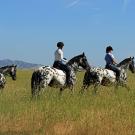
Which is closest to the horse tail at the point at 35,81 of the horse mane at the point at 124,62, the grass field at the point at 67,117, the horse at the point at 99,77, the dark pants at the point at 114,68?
the grass field at the point at 67,117

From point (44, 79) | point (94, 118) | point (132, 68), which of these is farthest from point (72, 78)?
point (94, 118)

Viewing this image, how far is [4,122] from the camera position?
1389 cm

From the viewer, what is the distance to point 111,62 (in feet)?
77.3

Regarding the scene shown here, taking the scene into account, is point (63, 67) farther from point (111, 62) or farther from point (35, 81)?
point (111, 62)

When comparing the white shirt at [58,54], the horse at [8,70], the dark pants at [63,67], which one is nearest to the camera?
the white shirt at [58,54]

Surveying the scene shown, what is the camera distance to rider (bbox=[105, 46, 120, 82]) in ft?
75.8

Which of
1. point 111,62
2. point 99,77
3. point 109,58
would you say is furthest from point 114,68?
point 99,77

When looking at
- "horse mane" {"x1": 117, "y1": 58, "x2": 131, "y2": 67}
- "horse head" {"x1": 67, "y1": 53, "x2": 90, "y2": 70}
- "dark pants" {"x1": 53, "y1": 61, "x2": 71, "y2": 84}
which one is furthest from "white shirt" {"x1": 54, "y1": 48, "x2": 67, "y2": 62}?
"horse mane" {"x1": 117, "y1": 58, "x2": 131, "y2": 67}

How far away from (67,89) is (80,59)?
1.86 meters

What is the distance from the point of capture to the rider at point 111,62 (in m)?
23.1

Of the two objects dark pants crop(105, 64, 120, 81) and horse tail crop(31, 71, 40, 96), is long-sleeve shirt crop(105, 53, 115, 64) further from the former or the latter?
horse tail crop(31, 71, 40, 96)

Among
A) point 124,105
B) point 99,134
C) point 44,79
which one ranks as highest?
point 44,79

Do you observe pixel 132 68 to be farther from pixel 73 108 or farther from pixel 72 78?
pixel 73 108

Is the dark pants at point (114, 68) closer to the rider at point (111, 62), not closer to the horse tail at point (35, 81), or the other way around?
the rider at point (111, 62)
